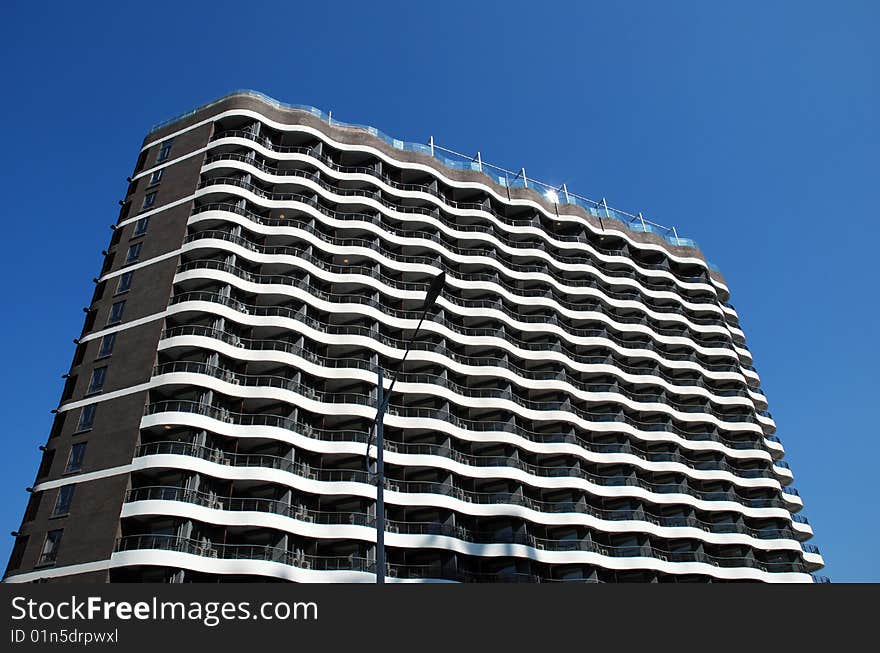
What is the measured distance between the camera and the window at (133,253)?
167 ft

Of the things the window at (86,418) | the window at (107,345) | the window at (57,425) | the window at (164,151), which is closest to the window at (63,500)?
the window at (86,418)

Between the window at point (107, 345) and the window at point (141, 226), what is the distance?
9.54 m

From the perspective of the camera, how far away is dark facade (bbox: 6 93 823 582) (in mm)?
40156

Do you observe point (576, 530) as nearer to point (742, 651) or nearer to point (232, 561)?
point (232, 561)

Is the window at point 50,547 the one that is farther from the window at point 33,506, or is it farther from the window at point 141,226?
the window at point 141,226

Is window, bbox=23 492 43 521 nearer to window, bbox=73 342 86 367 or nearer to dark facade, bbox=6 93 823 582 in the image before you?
dark facade, bbox=6 93 823 582

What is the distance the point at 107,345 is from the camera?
46.7 meters

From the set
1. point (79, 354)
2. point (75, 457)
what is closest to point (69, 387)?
point (79, 354)

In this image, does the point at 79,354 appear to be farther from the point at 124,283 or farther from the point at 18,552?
the point at 18,552

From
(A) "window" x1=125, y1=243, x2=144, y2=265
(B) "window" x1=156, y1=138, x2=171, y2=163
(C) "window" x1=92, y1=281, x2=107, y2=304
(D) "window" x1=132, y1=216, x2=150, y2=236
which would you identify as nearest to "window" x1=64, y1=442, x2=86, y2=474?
(C) "window" x1=92, y1=281, x2=107, y2=304

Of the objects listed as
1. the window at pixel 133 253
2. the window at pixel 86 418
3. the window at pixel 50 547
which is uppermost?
the window at pixel 133 253

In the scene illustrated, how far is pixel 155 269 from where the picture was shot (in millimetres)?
48656

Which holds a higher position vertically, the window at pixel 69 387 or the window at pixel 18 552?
the window at pixel 69 387

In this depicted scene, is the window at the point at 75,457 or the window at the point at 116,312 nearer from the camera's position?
the window at the point at 75,457
